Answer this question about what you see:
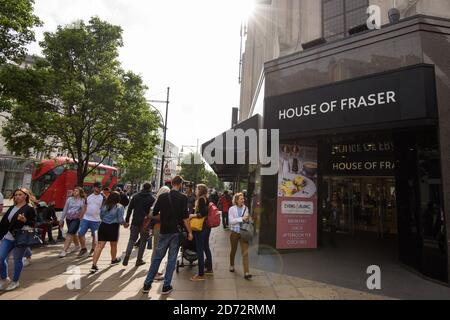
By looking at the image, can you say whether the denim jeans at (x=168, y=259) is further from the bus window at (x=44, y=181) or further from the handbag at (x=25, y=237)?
the bus window at (x=44, y=181)

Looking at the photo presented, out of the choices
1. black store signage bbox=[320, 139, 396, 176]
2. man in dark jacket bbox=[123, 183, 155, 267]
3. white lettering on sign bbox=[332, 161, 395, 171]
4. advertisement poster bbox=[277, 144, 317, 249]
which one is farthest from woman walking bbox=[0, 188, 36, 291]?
white lettering on sign bbox=[332, 161, 395, 171]

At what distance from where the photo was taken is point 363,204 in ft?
42.1

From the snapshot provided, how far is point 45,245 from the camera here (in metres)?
8.33

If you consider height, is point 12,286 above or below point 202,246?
below

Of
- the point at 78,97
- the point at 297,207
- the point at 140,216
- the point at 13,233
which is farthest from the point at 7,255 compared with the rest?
the point at 78,97

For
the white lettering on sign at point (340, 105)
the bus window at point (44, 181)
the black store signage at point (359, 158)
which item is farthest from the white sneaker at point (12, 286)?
the bus window at point (44, 181)

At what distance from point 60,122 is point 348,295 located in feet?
40.1

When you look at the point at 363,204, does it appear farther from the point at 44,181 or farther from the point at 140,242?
the point at 44,181

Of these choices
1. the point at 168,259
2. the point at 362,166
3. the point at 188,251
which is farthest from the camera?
the point at 362,166

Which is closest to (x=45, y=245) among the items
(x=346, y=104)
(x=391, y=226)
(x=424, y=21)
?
(x=346, y=104)

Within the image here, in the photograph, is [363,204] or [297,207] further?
[363,204]

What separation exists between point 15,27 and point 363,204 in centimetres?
1554

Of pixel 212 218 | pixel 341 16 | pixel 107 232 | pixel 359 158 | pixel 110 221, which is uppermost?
pixel 341 16

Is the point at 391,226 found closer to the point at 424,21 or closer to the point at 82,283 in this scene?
the point at 424,21
